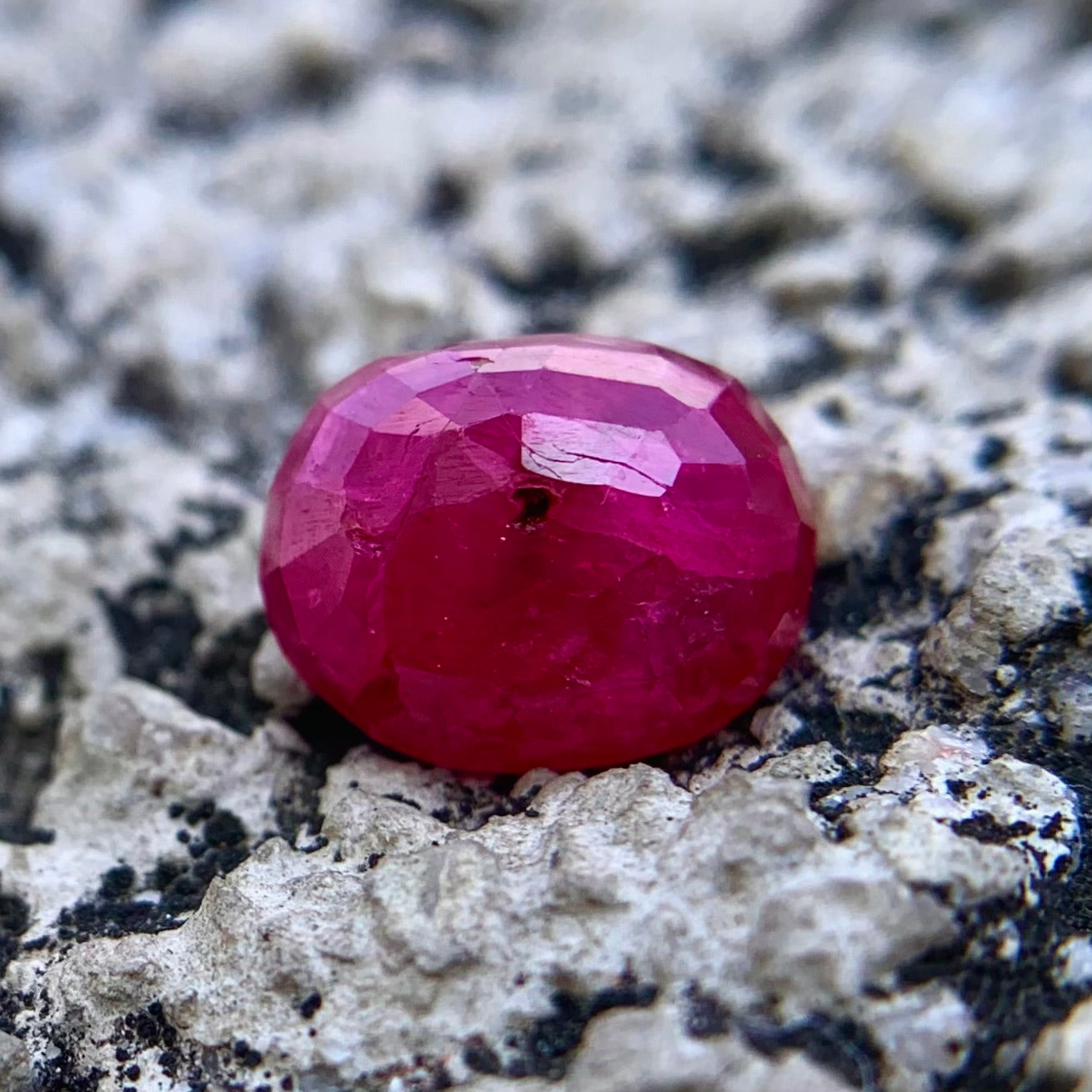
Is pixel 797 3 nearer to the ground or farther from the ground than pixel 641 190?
farther from the ground

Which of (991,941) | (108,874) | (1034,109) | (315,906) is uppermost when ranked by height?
(1034,109)

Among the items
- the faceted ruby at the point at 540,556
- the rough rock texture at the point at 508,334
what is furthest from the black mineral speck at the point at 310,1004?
the faceted ruby at the point at 540,556

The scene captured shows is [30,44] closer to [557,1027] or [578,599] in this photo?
[578,599]

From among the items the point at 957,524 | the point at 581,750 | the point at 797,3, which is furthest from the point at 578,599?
the point at 797,3

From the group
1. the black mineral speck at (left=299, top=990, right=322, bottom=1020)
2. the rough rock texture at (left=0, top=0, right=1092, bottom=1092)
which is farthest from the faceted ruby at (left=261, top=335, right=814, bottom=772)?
the black mineral speck at (left=299, top=990, right=322, bottom=1020)

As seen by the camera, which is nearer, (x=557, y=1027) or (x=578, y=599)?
(x=557, y=1027)

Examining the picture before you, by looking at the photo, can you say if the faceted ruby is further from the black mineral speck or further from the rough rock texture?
the black mineral speck

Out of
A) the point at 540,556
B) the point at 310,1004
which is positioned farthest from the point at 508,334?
the point at 310,1004
